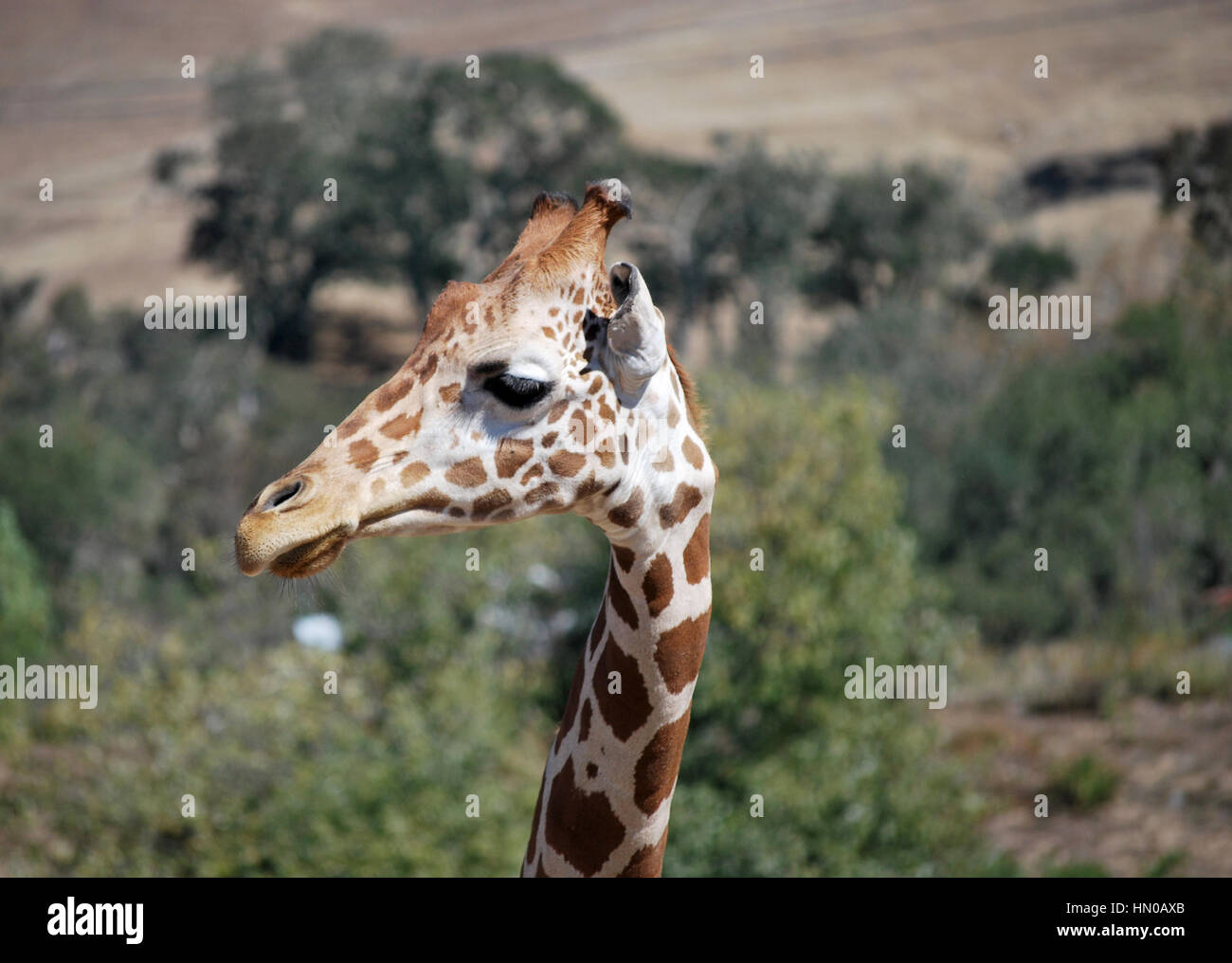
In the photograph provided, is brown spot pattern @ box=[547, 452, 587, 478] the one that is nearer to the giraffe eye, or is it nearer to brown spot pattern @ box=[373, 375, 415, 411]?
the giraffe eye

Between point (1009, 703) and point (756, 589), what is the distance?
12.5 meters

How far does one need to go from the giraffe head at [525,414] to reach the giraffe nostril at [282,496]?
3cm

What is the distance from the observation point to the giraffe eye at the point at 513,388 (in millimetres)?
3990

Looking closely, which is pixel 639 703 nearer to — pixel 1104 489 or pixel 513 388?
pixel 513 388

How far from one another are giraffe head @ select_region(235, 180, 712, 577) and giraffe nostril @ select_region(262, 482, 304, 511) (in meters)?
0.03

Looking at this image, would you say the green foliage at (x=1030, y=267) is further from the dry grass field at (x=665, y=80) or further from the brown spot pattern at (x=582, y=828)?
the brown spot pattern at (x=582, y=828)

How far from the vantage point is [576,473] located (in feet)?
13.3

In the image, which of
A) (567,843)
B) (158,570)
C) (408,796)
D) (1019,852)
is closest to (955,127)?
(158,570)

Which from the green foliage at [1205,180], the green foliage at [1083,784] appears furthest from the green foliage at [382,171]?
the green foliage at [1083,784]

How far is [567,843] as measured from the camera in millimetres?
4379

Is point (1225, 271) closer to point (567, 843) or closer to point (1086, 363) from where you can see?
point (1086, 363)

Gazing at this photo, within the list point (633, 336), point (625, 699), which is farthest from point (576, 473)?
point (625, 699)

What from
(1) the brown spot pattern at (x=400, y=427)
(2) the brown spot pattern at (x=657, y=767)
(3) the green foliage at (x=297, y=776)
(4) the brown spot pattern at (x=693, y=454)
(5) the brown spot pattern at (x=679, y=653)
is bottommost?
(3) the green foliage at (x=297, y=776)

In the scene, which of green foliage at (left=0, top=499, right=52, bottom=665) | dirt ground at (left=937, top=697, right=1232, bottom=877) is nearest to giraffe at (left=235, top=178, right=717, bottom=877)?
dirt ground at (left=937, top=697, right=1232, bottom=877)
